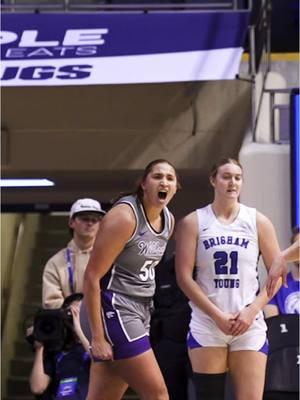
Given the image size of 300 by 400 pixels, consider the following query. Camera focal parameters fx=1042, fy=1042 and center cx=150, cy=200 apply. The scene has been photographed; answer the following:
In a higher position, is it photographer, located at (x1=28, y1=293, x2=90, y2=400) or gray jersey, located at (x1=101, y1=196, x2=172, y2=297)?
gray jersey, located at (x1=101, y1=196, x2=172, y2=297)

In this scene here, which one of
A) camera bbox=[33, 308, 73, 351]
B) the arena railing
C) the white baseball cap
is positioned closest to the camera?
camera bbox=[33, 308, 73, 351]

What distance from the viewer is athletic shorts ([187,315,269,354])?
5430 millimetres

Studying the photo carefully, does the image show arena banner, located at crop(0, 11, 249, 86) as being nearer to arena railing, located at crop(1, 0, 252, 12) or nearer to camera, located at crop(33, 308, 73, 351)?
arena railing, located at crop(1, 0, 252, 12)

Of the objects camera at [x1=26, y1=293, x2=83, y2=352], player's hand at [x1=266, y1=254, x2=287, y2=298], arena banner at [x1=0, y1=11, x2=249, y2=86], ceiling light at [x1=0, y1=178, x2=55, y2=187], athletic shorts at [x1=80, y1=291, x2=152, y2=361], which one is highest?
arena banner at [x1=0, y1=11, x2=249, y2=86]

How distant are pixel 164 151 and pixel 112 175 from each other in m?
0.83

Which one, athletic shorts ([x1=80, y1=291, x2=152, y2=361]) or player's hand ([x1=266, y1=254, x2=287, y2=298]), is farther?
player's hand ([x1=266, y1=254, x2=287, y2=298])

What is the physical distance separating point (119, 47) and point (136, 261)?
10.4ft

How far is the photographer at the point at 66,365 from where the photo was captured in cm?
628

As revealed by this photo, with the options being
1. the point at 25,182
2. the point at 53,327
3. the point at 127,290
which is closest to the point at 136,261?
the point at 127,290

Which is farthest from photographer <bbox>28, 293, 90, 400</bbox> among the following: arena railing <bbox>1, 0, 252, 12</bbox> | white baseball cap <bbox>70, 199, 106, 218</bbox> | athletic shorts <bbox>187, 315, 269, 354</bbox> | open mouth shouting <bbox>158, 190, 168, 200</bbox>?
arena railing <bbox>1, 0, 252, 12</bbox>

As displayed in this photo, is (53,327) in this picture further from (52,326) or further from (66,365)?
(66,365)

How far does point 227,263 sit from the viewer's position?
5.49 meters

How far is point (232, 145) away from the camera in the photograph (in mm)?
8375

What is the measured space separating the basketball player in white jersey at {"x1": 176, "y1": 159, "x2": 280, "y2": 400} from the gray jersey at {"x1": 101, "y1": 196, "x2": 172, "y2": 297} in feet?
Answer: 1.55
